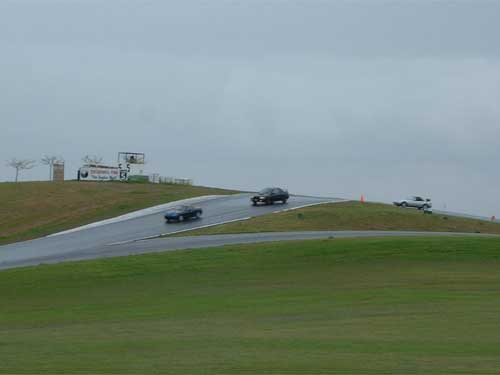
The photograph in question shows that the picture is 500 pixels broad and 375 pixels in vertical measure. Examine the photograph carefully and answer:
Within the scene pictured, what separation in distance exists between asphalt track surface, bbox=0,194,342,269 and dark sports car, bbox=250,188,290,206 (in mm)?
596

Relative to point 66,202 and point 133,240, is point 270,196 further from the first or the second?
point 133,240

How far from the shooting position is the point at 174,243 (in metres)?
43.2

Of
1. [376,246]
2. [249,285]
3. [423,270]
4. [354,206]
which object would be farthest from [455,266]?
[354,206]

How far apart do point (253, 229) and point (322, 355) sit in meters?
35.5

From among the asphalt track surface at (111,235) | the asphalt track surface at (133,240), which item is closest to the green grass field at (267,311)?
the asphalt track surface at (133,240)

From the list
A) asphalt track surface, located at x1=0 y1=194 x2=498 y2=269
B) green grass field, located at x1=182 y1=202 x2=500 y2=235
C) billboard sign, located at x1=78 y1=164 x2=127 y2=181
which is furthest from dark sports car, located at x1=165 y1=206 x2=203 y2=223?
billboard sign, located at x1=78 y1=164 x2=127 y2=181

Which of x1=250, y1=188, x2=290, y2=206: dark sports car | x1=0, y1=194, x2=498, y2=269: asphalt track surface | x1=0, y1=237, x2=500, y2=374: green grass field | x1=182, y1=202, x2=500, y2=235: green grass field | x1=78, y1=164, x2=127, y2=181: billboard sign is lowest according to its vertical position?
x1=0, y1=237, x2=500, y2=374: green grass field

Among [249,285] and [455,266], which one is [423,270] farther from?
[249,285]

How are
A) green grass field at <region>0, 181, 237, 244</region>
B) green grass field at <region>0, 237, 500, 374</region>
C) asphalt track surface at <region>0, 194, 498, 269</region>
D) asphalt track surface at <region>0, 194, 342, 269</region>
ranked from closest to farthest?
1. green grass field at <region>0, 237, 500, 374</region>
2. asphalt track surface at <region>0, 194, 498, 269</region>
3. asphalt track surface at <region>0, 194, 342, 269</region>
4. green grass field at <region>0, 181, 237, 244</region>

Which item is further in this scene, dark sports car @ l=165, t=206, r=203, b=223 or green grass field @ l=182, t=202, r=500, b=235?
dark sports car @ l=165, t=206, r=203, b=223

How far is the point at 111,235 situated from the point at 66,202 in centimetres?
1801

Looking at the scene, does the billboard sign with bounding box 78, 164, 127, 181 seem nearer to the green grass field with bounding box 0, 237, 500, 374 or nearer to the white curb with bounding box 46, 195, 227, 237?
the white curb with bounding box 46, 195, 227, 237

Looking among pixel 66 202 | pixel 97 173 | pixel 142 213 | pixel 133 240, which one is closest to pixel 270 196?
pixel 142 213

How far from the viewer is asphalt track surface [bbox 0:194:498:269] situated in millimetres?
40875
